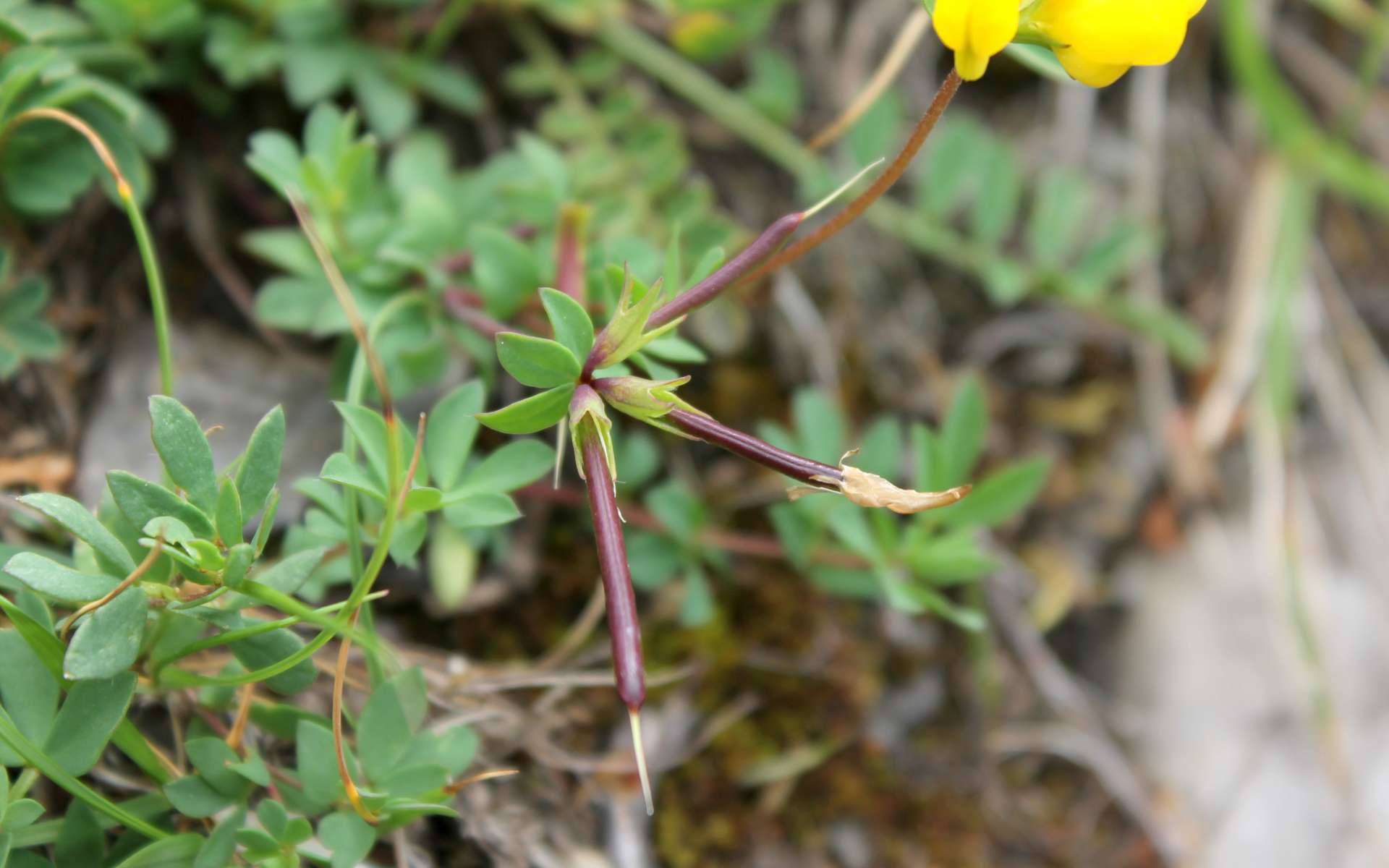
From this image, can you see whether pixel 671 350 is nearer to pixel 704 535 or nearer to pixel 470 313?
pixel 470 313

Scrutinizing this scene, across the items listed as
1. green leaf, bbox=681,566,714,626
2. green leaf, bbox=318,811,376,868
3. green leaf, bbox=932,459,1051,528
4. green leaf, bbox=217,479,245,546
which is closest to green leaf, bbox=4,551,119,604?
green leaf, bbox=217,479,245,546

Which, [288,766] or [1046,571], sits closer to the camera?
[288,766]

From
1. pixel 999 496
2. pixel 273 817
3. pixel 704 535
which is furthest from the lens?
pixel 704 535

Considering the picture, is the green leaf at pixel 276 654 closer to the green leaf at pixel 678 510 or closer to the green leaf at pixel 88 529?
the green leaf at pixel 88 529

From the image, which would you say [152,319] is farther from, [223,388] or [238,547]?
[238,547]

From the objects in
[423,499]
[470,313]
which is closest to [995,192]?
[470,313]

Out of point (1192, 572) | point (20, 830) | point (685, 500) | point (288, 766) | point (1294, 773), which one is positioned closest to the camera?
point (20, 830)

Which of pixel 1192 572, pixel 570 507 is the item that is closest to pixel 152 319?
pixel 570 507
